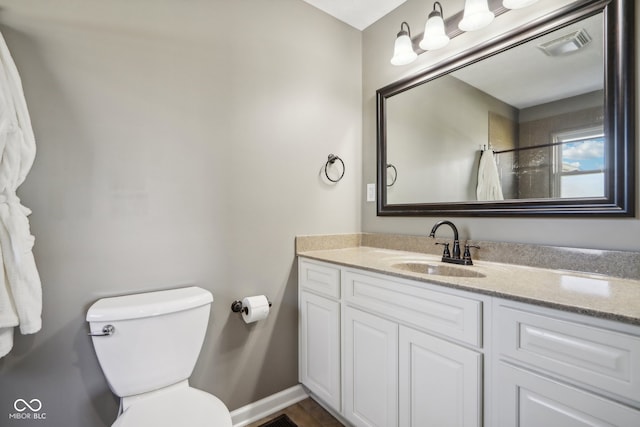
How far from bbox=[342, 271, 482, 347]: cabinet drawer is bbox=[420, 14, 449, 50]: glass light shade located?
50.0 inches

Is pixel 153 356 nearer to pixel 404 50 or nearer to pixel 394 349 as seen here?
pixel 394 349

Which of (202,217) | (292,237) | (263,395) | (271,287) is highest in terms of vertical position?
(202,217)

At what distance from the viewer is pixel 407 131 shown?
1877 millimetres

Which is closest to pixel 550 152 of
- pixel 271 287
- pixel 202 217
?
pixel 271 287

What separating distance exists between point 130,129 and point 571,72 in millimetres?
1903

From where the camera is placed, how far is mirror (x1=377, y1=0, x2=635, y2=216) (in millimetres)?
1077

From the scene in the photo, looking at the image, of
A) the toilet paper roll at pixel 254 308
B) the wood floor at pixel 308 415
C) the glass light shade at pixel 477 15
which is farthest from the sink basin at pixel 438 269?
the glass light shade at pixel 477 15

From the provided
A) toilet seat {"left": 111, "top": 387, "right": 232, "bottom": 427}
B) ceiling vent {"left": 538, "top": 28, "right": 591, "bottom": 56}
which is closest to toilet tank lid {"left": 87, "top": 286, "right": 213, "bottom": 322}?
toilet seat {"left": 111, "top": 387, "right": 232, "bottom": 427}

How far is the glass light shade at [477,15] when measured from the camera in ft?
4.33

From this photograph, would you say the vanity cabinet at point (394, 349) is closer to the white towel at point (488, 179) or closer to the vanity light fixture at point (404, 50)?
the white towel at point (488, 179)

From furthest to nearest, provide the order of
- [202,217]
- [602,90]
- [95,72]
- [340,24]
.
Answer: [340,24] < [202,217] < [95,72] < [602,90]

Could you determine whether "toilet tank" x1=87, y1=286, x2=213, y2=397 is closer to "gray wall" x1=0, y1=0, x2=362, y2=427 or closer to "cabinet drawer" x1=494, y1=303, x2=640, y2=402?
"gray wall" x1=0, y1=0, x2=362, y2=427

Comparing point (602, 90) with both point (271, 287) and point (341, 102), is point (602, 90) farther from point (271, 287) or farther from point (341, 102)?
point (271, 287)

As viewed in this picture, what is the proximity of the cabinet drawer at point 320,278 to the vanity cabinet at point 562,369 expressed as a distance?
769mm
